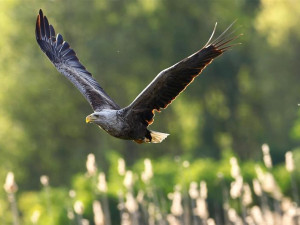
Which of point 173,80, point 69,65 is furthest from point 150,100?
point 69,65

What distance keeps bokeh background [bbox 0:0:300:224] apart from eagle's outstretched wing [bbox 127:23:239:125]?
23189 millimetres

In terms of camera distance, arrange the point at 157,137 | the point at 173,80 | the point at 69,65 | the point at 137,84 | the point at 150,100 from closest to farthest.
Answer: the point at 173,80
the point at 150,100
the point at 157,137
the point at 69,65
the point at 137,84

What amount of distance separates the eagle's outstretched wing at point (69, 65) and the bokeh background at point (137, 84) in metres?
20.6

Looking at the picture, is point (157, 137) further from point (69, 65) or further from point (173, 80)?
point (69, 65)

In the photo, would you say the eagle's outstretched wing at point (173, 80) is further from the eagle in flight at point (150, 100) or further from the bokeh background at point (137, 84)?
the bokeh background at point (137, 84)

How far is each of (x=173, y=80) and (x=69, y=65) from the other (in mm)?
2687

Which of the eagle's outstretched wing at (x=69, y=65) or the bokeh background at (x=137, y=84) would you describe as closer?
the eagle's outstretched wing at (x=69, y=65)

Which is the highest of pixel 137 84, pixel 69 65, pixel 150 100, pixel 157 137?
pixel 137 84

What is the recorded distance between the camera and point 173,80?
1219 cm

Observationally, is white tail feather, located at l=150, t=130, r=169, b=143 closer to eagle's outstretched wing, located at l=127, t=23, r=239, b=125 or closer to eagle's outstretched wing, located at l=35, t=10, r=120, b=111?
eagle's outstretched wing, located at l=127, t=23, r=239, b=125

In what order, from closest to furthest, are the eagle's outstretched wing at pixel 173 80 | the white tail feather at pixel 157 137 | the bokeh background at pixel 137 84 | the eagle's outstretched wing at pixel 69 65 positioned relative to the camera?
the eagle's outstretched wing at pixel 173 80, the white tail feather at pixel 157 137, the eagle's outstretched wing at pixel 69 65, the bokeh background at pixel 137 84

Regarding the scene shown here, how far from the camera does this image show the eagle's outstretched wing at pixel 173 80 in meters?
11.9

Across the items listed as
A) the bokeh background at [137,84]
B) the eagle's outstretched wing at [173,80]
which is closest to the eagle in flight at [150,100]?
the eagle's outstretched wing at [173,80]

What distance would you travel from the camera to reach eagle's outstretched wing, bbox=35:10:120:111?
13.4 metres
